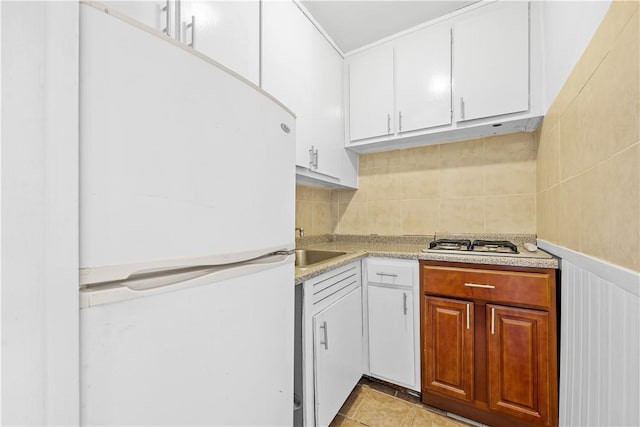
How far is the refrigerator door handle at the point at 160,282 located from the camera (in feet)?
1.39

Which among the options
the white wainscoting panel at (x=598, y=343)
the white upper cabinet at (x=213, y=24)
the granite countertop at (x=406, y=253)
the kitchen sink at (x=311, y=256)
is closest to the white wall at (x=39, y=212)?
the white upper cabinet at (x=213, y=24)

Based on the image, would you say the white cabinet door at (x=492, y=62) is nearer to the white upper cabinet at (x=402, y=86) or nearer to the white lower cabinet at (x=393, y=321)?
the white upper cabinet at (x=402, y=86)

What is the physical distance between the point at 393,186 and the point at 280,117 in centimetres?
153

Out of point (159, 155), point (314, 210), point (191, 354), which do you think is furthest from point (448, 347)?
point (159, 155)

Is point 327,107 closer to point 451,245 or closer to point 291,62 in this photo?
point 291,62

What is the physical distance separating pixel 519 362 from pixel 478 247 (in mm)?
639

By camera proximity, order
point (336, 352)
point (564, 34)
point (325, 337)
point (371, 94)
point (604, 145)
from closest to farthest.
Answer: point (604, 145), point (564, 34), point (325, 337), point (336, 352), point (371, 94)

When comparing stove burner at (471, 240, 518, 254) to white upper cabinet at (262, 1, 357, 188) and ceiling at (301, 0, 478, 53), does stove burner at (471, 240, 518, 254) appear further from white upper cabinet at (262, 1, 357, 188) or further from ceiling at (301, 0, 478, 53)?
ceiling at (301, 0, 478, 53)

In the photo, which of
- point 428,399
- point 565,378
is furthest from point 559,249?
point 428,399

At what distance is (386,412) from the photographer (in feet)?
4.91

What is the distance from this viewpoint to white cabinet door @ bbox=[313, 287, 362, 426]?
1.20 meters

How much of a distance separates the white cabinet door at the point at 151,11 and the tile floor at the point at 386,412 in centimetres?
188

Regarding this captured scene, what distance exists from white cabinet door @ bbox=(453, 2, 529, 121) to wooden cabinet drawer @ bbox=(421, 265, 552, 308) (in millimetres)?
916

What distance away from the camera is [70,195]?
0.39 meters
